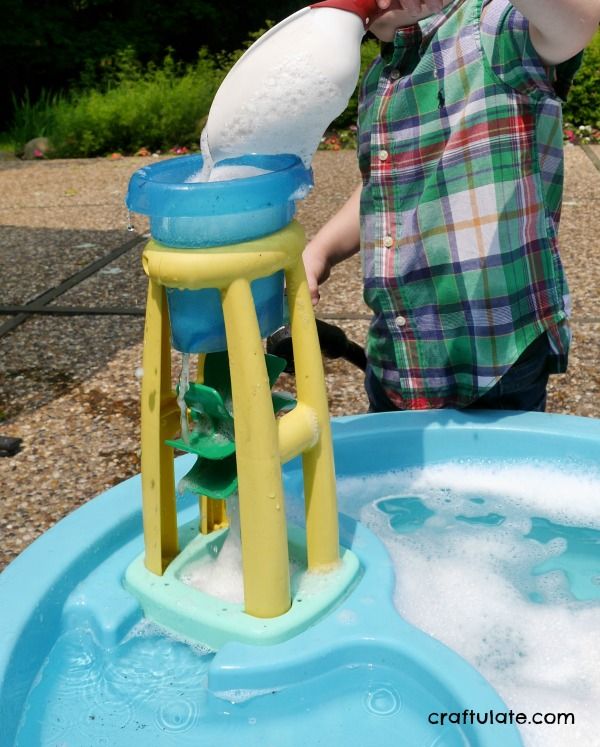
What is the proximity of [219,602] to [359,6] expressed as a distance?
878 millimetres

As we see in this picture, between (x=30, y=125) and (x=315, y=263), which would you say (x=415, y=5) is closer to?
(x=315, y=263)

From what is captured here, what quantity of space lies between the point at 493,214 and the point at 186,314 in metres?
0.73

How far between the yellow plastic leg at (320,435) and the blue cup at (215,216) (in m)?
0.04

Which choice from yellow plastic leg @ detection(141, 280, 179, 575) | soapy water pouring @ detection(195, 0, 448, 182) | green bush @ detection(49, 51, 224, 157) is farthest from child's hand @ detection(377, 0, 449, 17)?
green bush @ detection(49, 51, 224, 157)

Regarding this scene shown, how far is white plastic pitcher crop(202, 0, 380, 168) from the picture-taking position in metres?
1.21

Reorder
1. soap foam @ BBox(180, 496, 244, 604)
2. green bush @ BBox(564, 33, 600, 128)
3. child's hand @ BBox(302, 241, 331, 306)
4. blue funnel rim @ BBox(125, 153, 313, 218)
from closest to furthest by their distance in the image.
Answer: blue funnel rim @ BBox(125, 153, 313, 218) → soap foam @ BBox(180, 496, 244, 604) → child's hand @ BBox(302, 241, 331, 306) → green bush @ BBox(564, 33, 600, 128)

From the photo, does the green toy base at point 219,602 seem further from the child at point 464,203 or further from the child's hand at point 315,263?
the child's hand at point 315,263

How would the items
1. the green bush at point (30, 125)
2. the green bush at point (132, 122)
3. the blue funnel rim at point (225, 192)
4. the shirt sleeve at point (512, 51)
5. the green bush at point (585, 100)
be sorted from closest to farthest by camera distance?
1. the blue funnel rim at point (225, 192)
2. the shirt sleeve at point (512, 51)
3. the green bush at point (585, 100)
4. the green bush at point (132, 122)
5. the green bush at point (30, 125)

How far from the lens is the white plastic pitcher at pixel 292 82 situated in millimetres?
1212

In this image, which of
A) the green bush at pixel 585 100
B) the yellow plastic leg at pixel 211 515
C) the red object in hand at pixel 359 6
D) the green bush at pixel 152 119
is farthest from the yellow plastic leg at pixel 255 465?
the green bush at pixel 585 100

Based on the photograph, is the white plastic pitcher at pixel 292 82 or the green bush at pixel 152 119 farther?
the green bush at pixel 152 119

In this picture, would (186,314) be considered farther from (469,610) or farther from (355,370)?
(355,370)

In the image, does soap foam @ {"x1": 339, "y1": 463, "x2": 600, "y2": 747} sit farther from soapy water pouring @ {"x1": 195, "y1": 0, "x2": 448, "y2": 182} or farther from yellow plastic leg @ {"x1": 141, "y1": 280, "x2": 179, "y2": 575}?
soapy water pouring @ {"x1": 195, "y1": 0, "x2": 448, "y2": 182}

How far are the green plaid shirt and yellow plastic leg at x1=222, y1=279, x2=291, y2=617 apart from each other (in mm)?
668
